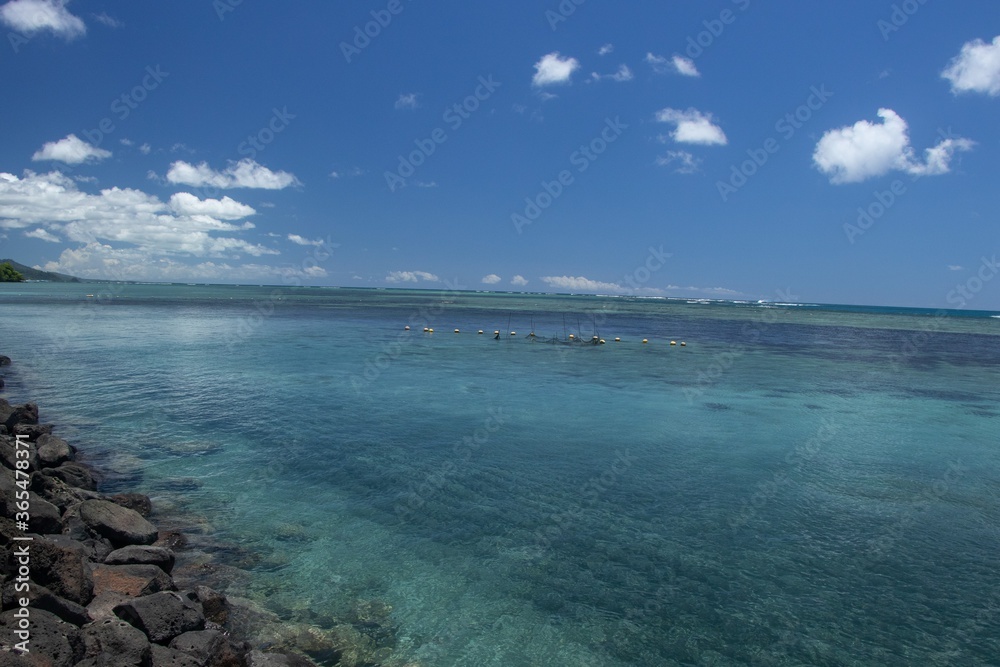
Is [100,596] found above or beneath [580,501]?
beneath

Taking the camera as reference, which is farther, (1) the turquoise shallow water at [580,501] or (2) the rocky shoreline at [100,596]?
(1) the turquoise shallow water at [580,501]

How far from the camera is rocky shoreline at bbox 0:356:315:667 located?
21.2 ft

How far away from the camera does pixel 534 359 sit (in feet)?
130

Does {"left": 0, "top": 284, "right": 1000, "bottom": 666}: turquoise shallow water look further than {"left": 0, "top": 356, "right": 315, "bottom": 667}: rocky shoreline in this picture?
Yes

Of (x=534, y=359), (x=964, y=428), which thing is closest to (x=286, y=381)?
(x=534, y=359)

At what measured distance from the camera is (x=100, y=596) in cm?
796

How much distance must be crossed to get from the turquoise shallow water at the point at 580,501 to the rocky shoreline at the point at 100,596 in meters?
1.28

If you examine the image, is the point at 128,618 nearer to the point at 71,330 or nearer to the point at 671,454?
the point at 671,454

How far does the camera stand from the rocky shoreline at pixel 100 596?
21.2ft

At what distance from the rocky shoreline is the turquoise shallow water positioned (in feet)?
4.20

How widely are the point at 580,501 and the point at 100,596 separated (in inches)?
375

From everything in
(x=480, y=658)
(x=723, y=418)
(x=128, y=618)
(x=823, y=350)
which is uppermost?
(x=823, y=350)

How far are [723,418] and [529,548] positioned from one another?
47.4 ft

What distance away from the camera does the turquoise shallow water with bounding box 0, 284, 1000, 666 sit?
29.7ft
